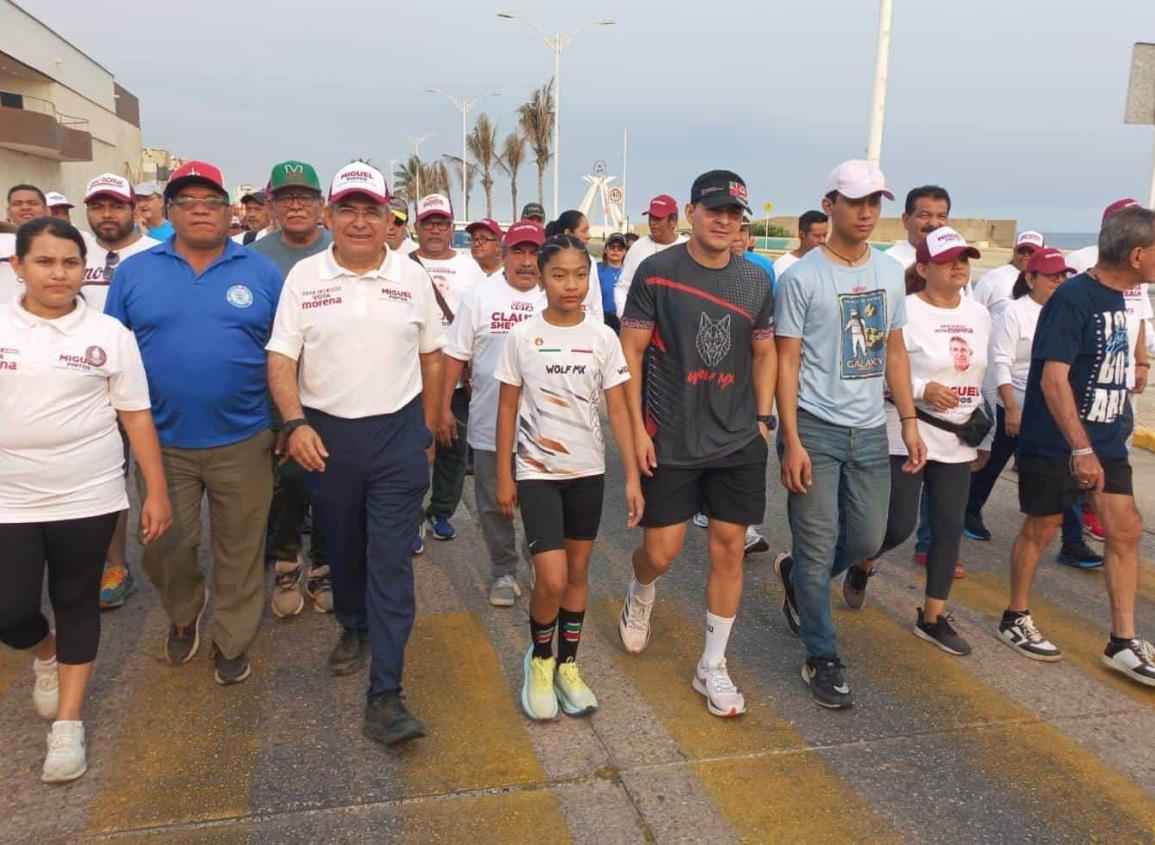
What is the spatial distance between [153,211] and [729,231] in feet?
18.3

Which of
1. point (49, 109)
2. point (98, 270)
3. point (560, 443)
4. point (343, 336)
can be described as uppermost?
point (49, 109)

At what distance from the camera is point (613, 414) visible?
381cm

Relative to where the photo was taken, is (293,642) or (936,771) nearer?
(936,771)

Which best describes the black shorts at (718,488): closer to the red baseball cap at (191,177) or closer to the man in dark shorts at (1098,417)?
the man in dark shorts at (1098,417)

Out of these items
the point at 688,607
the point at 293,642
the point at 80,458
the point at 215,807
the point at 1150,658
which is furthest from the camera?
the point at 688,607

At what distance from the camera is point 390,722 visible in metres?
3.43

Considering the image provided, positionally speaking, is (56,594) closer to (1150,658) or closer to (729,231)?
(729,231)

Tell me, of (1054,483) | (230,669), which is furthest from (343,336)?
(1054,483)

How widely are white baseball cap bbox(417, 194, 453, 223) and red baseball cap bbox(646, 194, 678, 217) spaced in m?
1.95

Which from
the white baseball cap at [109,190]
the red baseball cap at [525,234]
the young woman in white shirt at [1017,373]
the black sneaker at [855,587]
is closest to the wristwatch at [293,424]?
the red baseball cap at [525,234]

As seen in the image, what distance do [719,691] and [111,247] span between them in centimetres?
436

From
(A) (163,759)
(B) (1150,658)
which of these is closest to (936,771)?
(B) (1150,658)

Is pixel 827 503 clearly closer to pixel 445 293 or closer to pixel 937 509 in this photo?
pixel 937 509

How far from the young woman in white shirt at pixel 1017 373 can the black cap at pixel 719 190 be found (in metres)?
2.85
